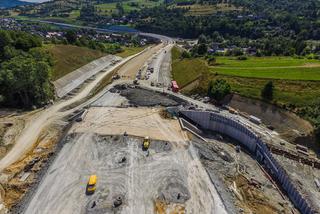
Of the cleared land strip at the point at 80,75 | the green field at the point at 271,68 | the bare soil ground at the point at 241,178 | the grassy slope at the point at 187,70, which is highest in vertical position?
the green field at the point at 271,68

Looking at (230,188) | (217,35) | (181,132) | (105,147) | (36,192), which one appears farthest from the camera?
(217,35)

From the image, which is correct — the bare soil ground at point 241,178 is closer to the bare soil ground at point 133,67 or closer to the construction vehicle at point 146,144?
the construction vehicle at point 146,144

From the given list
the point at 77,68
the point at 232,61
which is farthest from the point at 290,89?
the point at 77,68

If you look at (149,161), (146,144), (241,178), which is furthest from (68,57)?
(241,178)

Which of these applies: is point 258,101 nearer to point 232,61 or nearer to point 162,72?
point 232,61

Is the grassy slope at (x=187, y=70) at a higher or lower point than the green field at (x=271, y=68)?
lower

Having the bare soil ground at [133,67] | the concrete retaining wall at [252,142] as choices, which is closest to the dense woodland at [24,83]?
the bare soil ground at [133,67]

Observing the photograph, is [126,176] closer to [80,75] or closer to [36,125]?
[36,125]

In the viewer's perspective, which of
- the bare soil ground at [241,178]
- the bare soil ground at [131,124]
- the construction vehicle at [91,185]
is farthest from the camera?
the bare soil ground at [131,124]
